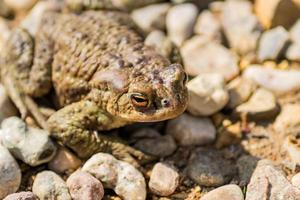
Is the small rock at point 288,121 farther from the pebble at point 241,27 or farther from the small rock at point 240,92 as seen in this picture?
the pebble at point 241,27

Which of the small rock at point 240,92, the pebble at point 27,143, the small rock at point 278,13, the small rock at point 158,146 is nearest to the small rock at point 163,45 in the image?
the small rock at point 240,92

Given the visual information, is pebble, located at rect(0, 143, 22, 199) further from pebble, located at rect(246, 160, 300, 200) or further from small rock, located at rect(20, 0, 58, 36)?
pebble, located at rect(246, 160, 300, 200)

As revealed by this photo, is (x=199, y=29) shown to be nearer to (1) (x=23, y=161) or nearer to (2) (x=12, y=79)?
(2) (x=12, y=79)

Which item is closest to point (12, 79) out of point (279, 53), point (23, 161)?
point (23, 161)

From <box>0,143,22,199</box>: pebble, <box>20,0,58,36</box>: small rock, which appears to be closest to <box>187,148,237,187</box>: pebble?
<box>0,143,22,199</box>: pebble

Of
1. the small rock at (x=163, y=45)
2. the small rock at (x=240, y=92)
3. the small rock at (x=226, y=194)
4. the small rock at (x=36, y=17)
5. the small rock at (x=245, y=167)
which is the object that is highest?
the small rock at (x=36, y=17)

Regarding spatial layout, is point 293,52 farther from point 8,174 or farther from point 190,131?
point 8,174
